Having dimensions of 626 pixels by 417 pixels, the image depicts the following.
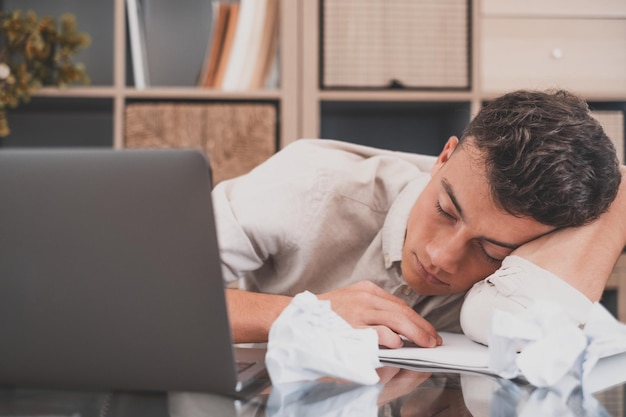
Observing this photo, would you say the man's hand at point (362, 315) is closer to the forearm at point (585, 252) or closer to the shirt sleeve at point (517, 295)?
the shirt sleeve at point (517, 295)

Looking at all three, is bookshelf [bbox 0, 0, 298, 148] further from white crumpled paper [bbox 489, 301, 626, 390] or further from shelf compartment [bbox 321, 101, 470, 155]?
white crumpled paper [bbox 489, 301, 626, 390]

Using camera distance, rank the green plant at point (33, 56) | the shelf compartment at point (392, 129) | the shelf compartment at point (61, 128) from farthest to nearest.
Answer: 1. the shelf compartment at point (392, 129)
2. the shelf compartment at point (61, 128)
3. the green plant at point (33, 56)

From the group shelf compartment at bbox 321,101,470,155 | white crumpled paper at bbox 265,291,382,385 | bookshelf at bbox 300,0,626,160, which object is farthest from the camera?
shelf compartment at bbox 321,101,470,155

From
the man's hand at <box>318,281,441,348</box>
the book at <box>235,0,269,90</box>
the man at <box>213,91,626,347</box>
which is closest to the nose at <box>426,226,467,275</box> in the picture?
the man at <box>213,91,626,347</box>

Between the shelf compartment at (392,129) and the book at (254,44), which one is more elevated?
the book at (254,44)

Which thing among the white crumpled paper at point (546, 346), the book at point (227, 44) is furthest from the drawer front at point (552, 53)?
the white crumpled paper at point (546, 346)

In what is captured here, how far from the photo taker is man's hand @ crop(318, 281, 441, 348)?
859 mm

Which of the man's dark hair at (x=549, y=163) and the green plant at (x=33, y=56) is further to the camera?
the green plant at (x=33, y=56)

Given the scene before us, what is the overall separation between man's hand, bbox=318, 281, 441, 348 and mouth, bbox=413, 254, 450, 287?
14 centimetres

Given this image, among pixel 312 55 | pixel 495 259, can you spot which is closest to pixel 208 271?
pixel 495 259

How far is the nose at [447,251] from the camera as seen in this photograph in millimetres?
983

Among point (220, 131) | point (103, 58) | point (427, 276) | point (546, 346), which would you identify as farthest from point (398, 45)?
point (546, 346)

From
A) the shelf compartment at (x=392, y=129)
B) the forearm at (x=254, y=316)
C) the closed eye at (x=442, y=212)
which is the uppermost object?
the shelf compartment at (x=392, y=129)

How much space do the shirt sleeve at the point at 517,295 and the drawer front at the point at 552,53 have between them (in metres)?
1.29
